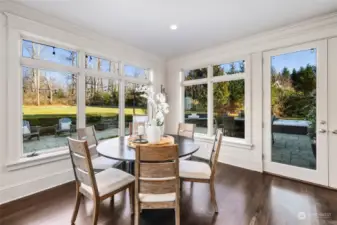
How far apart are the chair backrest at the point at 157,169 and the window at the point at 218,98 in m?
2.65

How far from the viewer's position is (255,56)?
3672 mm

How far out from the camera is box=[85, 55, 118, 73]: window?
140 inches

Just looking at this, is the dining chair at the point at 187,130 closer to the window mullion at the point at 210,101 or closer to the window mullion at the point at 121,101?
the window mullion at the point at 210,101

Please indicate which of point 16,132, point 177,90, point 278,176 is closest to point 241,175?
point 278,176

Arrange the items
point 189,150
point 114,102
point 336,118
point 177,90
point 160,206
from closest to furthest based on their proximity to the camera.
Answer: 1. point 160,206
2. point 189,150
3. point 336,118
4. point 114,102
5. point 177,90

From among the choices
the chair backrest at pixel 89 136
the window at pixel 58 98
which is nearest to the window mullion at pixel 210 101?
the window at pixel 58 98

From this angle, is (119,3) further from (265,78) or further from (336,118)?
(336,118)

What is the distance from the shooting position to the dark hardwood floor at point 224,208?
2076mm

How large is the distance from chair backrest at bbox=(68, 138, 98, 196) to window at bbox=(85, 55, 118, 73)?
7.03ft

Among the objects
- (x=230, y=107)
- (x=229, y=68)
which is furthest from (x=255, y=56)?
(x=230, y=107)

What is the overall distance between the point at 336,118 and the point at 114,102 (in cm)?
396

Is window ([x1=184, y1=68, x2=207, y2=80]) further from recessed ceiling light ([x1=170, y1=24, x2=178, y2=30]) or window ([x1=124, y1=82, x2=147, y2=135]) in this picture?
recessed ceiling light ([x1=170, y1=24, x2=178, y2=30])

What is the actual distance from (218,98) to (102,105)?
2600 mm

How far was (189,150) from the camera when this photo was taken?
2.27 metres
